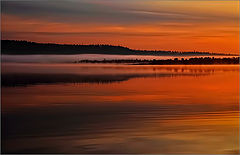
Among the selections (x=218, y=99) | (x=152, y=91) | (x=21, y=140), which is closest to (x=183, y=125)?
(x=21, y=140)

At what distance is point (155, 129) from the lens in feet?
36.4

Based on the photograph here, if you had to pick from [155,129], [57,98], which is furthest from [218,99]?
[155,129]

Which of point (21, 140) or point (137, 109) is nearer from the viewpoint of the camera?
point (21, 140)

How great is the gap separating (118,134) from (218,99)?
740cm

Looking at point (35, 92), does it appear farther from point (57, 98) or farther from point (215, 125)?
point (215, 125)

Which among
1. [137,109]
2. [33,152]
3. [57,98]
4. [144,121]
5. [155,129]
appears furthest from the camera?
[57,98]

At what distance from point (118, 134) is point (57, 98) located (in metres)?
6.68

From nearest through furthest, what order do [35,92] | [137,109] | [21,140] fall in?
1. [21,140]
2. [137,109]
3. [35,92]

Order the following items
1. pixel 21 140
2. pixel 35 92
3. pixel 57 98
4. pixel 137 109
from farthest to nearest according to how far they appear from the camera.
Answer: pixel 35 92 → pixel 57 98 → pixel 137 109 → pixel 21 140

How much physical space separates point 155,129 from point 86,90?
908cm

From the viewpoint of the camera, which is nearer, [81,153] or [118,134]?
[81,153]

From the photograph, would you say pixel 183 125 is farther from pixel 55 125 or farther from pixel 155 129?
pixel 55 125

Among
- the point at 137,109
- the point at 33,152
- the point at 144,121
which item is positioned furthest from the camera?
the point at 137,109

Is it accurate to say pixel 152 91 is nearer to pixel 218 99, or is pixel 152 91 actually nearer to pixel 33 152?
pixel 218 99
